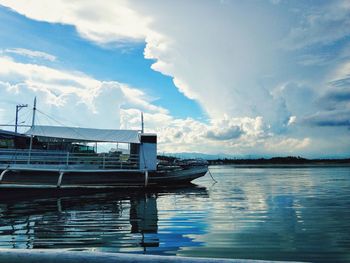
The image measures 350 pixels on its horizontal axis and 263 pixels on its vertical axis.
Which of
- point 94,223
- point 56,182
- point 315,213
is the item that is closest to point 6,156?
point 56,182

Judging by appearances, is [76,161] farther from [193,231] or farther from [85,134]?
[193,231]

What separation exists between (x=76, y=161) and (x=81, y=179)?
2.11m

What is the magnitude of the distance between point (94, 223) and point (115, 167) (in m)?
18.8

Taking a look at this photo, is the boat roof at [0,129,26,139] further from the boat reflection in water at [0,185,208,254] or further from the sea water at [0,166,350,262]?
the boat reflection in water at [0,185,208,254]

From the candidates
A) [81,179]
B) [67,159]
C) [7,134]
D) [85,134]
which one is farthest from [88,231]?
[7,134]

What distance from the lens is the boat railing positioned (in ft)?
97.5

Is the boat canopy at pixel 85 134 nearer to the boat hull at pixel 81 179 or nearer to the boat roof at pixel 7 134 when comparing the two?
the boat roof at pixel 7 134

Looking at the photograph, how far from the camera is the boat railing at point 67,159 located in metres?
29.7

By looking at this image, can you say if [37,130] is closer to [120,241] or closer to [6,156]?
[6,156]

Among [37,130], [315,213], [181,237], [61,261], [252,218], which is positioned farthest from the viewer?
[37,130]

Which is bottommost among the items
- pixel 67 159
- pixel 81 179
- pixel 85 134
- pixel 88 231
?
pixel 88 231

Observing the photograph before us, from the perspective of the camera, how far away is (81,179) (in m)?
29.1

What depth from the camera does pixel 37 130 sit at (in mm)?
32250

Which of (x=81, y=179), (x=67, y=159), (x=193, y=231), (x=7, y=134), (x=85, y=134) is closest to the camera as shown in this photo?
(x=193, y=231)
